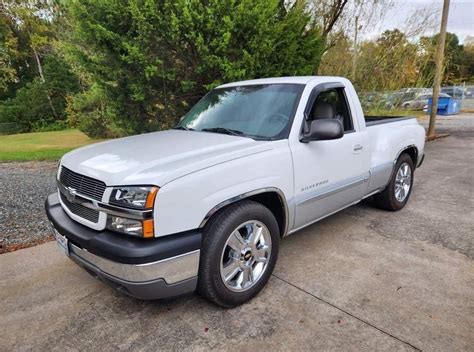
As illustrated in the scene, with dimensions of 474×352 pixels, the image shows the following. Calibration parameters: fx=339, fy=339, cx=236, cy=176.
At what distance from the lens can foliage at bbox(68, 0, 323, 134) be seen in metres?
6.55

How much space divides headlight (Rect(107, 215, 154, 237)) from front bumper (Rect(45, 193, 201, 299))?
0.05 meters

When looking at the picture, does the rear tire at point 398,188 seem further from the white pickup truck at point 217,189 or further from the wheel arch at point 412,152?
the white pickup truck at point 217,189

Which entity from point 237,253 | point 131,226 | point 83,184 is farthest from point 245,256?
point 83,184

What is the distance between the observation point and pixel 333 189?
345 centimetres

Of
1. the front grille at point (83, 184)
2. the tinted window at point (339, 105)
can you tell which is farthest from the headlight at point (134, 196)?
the tinted window at point (339, 105)

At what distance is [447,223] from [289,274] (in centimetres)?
247

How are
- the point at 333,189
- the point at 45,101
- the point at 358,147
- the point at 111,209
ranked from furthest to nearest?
the point at 45,101 < the point at 358,147 < the point at 333,189 < the point at 111,209

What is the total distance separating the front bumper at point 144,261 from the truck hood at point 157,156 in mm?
389

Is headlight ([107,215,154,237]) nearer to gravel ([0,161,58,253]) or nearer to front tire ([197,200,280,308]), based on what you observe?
front tire ([197,200,280,308])

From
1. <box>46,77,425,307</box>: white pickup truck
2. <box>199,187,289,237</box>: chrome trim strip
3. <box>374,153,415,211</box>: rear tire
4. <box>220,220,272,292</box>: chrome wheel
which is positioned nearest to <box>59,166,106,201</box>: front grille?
<box>46,77,425,307</box>: white pickup truck

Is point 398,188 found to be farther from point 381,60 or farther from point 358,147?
point 381,60

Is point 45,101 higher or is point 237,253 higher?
point 45,101

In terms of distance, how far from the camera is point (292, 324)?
98.2 inches

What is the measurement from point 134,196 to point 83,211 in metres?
0.61
